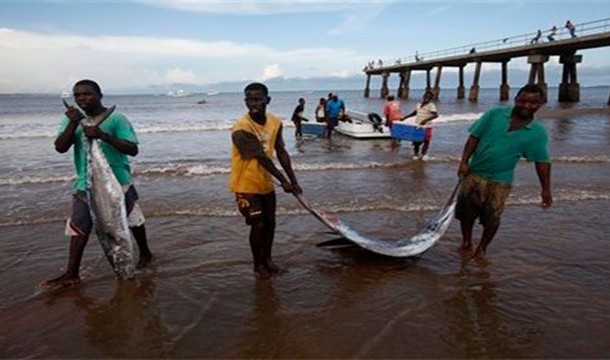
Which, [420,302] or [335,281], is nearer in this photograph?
[420,302]

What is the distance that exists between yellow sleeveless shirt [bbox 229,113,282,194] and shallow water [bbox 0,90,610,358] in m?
0.85

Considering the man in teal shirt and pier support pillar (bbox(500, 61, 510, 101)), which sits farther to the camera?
pier support pillar (bbox(500, 61, 510, 101))

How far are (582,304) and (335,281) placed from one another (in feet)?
6.21

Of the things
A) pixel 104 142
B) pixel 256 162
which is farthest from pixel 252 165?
pixel 104 142

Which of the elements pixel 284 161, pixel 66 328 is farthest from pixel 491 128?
pixel 66 328

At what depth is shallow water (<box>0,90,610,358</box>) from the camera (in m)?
3.04

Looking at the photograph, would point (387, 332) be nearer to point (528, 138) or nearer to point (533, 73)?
point (528, 138)

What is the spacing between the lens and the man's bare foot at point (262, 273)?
411 centimetres

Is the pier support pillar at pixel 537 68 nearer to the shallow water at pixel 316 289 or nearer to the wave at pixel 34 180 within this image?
the shallow water at pixel 316 289

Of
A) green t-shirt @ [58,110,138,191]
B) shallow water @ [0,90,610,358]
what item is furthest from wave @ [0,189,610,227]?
green t-shirt @ [58,110,138,191]

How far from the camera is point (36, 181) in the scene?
9078mm

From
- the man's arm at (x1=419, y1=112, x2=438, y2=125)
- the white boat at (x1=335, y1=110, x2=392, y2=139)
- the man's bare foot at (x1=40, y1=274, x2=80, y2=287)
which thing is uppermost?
the man's arm at (x1=419, y1=112, x2=438, y2=125)

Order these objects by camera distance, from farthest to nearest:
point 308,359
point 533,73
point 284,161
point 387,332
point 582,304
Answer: point 533,73
point 284,161
point 582,304
point 387,332
point 308,359

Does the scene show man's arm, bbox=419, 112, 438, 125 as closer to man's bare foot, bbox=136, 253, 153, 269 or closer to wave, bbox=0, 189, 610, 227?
wave, bbox=0, 189, 610, 227
